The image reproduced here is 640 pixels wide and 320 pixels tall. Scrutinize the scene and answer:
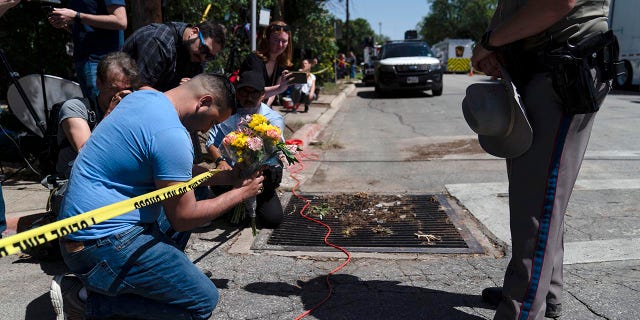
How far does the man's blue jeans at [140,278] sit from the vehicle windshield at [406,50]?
15.0 metres

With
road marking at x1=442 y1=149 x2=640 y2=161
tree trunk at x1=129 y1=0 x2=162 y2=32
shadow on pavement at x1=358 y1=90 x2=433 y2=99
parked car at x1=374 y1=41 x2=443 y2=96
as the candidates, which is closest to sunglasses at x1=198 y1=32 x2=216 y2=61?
tree trunk at x1=129 y1=0 x2=162 y2=32

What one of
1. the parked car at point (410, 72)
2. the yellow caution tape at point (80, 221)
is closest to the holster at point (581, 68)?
the yellow caution tape at point (80, 221)

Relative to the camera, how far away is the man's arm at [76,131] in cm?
365

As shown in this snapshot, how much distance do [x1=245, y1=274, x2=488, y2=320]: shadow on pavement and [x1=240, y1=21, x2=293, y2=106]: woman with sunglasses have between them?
7.67 ft

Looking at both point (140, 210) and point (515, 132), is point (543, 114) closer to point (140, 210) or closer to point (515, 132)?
point (515, 132)

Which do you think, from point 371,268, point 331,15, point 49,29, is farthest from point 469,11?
point 371,268

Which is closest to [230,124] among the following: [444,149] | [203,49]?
[203,49]

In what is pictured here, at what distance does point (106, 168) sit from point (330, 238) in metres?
2.10

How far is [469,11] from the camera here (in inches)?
3344

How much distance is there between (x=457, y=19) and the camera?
292 feet

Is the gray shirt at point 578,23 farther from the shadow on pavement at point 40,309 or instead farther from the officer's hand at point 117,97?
the shadow on pavement at point 40,309

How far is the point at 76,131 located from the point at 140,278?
69.9 inches

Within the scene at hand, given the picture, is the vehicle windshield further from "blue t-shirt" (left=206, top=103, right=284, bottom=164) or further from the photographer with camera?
the photographer with camera

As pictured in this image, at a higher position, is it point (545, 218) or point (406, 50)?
point (406, 50)
